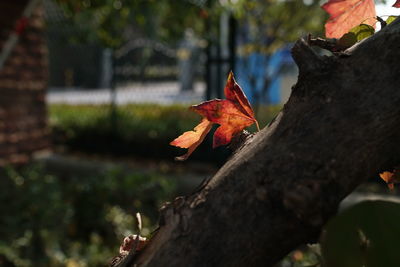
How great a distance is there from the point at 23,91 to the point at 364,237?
595 cm

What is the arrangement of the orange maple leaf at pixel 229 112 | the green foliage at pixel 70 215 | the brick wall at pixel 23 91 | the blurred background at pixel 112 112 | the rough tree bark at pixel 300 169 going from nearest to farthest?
the rough tree bark at pixel 300 169
the orange maple leaf at pixel 229 112
the green foliage at pixel 70 215
the blurred background at pixel 112 112
the brick wall at pixel 23 91

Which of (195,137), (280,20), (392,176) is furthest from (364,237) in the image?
(280,20)

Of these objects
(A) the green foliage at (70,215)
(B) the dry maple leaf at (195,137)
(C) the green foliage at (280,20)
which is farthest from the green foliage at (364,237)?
(C) the green foliage at (280,20)

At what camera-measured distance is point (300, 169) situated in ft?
1.38

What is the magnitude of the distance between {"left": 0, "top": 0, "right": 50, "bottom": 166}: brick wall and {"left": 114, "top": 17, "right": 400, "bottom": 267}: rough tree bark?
5.47m

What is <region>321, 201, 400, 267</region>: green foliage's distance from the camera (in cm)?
49

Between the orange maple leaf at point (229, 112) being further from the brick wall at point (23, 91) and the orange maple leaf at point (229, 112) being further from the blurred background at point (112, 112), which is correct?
the brick wall at point (23, 91)

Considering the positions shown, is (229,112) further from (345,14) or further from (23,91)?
(23,91)

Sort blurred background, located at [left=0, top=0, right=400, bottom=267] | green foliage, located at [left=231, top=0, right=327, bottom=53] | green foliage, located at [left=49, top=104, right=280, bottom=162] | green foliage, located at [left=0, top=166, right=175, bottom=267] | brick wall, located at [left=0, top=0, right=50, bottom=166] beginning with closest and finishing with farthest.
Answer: green foliage, located at [left=0, top=166, right=175, bottom=267] → blurred background, located at [left=0, top=0, right=400, bottom=267] → brick wall, located at [left=0, top=0, right=50, bottom=166] → green foliage, located at [left=49, top=104, right=280, bottom=162] → green foliage, located at [left=231, top=0, right=327, bottom=53]

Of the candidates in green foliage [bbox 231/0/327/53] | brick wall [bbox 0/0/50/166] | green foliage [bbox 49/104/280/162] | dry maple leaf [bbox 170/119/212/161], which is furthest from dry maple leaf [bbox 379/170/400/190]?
green foliage [bbox 231/0/327/53]

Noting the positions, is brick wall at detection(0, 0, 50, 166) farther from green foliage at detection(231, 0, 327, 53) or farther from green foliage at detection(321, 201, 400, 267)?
green foliage at detection(321, 201, 400, 267)

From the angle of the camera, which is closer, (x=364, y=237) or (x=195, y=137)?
(x=364, y=237)

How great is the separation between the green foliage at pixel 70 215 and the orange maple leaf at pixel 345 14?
3358 millimetres

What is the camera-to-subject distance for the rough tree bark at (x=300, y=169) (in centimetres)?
42
